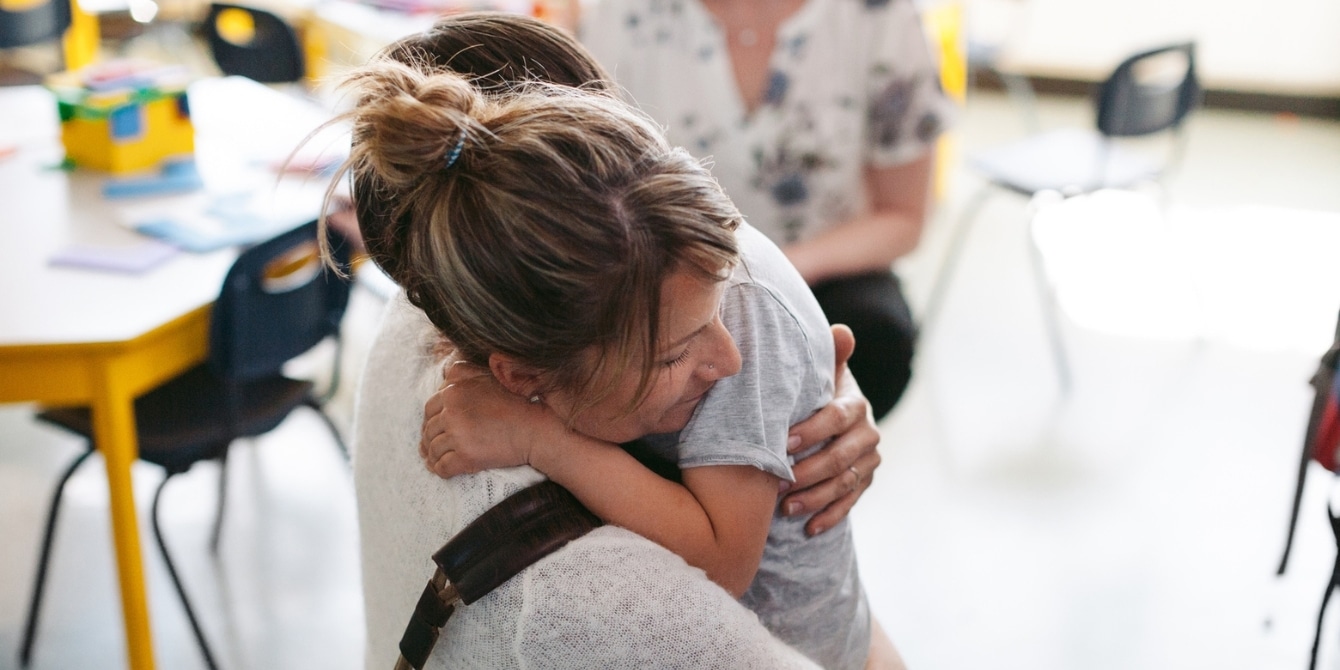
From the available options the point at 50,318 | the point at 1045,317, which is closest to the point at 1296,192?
the point at 1045,317

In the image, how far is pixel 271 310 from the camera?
1826mm

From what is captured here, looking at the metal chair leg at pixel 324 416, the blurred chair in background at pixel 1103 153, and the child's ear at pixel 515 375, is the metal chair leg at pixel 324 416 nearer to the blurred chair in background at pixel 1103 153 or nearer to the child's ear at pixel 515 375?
the child's ear at pixel 515 375

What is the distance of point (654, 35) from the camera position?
1896mm

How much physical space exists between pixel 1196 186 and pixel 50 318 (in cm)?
434

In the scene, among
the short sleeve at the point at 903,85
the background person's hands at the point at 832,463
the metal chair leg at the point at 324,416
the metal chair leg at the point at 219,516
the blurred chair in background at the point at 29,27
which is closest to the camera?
the background person's hands at the point at 832,463

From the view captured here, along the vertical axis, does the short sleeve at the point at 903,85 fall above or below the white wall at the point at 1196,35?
above

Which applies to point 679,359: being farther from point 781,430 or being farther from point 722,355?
point 781,430

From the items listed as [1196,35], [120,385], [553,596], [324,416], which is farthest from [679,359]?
[1196,35]

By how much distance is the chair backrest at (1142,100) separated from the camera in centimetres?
296

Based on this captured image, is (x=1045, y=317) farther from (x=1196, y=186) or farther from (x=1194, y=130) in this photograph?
(x=1194, y=130)

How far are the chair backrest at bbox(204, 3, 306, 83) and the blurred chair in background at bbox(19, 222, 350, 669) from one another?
1.14 m

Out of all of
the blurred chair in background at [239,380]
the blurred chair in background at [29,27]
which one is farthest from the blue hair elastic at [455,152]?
the blurred chair in background at [29,27]

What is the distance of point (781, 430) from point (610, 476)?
17cm

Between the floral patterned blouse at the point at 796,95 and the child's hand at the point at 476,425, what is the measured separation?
42.7 inches
